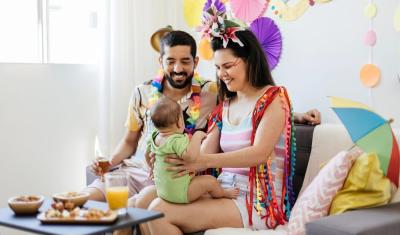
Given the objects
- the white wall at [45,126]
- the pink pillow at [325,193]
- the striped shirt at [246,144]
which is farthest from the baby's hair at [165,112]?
the white wall at [45,126]

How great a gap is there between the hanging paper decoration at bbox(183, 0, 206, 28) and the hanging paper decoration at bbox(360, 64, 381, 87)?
4.52 feet

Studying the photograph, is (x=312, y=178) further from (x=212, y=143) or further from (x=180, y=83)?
(x=180, y=83)

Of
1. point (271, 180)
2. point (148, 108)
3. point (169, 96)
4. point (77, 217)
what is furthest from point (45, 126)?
point (77, 217)

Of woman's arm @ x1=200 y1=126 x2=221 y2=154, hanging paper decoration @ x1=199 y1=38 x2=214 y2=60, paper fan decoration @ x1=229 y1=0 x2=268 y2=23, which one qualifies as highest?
paper fan decoration @ x1=229 y1=0 x2=268 y2=23

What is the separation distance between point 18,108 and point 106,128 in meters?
0.57

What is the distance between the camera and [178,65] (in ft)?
9.88

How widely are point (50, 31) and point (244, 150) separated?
1795mm

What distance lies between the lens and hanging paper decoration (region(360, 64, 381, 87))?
2795 millimetres

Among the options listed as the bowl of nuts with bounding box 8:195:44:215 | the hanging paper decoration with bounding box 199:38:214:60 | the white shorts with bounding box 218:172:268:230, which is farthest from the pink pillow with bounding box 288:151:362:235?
the hanging paper decoration with bounding box 199:38:214:60

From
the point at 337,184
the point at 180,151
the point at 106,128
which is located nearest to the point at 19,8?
the point at 106,128

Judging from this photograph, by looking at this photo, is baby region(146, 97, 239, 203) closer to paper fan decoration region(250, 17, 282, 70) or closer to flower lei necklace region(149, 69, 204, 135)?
flower lei necklace region(149, 69, 204, 135)

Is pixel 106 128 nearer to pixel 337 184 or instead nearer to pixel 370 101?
pixel 370 101

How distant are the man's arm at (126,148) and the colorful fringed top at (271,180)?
866 mm

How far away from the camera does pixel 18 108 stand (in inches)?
137
